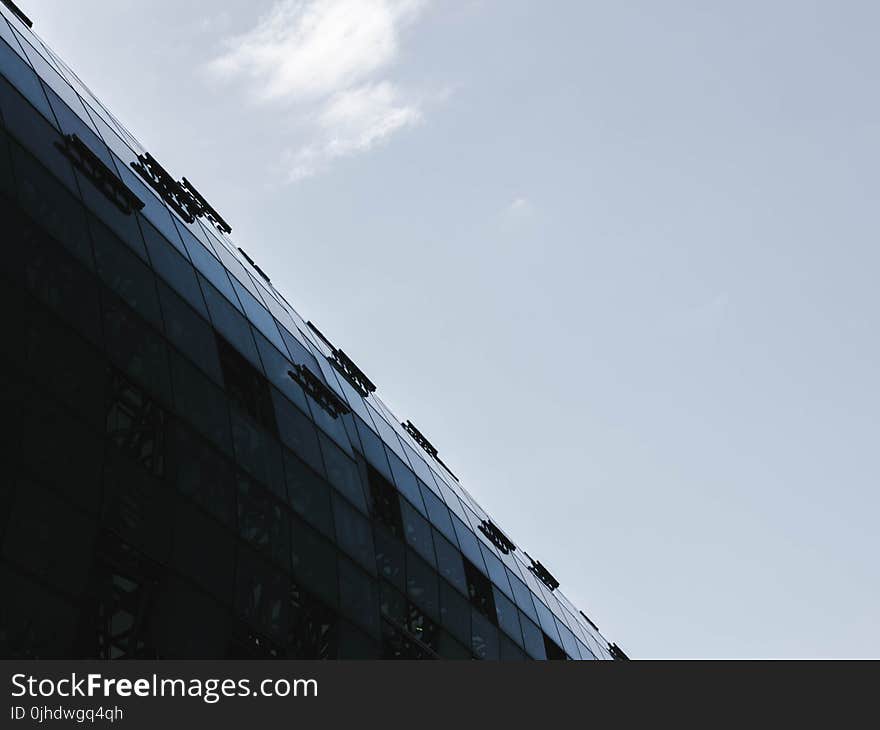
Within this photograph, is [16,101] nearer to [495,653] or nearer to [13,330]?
[13,330]

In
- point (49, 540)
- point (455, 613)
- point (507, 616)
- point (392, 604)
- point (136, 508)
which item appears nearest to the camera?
point (49, 540)

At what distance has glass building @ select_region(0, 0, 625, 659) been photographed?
1622cm

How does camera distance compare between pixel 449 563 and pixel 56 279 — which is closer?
pixel 56 279

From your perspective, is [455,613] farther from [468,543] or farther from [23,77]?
[23,77]

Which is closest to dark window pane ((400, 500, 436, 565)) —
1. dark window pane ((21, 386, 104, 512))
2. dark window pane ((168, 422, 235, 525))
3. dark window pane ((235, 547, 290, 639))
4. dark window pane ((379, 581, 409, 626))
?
dark window pane ((379, 581, 409, 626))

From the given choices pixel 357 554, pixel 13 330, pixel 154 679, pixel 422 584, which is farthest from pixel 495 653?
pixel 13 330

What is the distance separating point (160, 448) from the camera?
62.7 ft

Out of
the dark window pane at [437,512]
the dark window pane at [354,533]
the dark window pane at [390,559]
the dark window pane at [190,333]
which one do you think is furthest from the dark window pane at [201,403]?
the dark window pane at [437,512]

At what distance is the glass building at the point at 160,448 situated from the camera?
53.2 feet

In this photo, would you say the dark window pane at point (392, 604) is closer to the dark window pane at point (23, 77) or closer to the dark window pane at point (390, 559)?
the dark window pane at point (390, 559)

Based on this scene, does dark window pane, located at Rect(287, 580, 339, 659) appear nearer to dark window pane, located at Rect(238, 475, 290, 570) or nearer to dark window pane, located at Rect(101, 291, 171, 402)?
dark window pane, located at Rect(238, 475, 290, 570)

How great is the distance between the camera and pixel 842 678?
55.2 ft

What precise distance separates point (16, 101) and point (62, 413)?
7.12m

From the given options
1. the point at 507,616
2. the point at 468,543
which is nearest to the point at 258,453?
the point at 468,543
